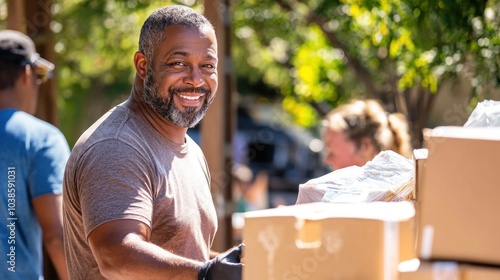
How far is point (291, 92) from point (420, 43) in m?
4.13

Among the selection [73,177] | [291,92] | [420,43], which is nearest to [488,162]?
[73,177]

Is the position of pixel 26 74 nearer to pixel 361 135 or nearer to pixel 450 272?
pixel 361 135

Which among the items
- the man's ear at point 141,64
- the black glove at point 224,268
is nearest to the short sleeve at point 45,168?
the man's ear at point 141,64

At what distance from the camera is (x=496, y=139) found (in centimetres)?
225

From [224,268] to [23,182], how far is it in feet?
5.43

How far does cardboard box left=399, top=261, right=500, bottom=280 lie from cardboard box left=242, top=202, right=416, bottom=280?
8cm

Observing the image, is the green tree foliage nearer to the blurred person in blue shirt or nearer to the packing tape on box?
the blurred person in blue shirt

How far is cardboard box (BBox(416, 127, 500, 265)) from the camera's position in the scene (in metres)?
2.22

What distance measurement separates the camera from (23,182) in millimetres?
4043

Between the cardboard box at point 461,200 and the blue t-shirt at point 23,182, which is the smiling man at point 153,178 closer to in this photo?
the cardboard box at point 461,200

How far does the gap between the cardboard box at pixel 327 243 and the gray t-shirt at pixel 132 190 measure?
0.53 m

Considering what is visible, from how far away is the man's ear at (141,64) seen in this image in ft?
10.5

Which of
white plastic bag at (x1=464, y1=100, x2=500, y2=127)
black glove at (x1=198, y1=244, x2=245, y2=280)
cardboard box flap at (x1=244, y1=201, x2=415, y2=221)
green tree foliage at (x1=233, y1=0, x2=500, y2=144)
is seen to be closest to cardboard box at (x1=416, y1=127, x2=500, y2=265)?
cardboard box flap at (x1=244, y1=201, x2=415, y2=221)

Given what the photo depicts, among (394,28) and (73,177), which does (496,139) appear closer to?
(73,177)
